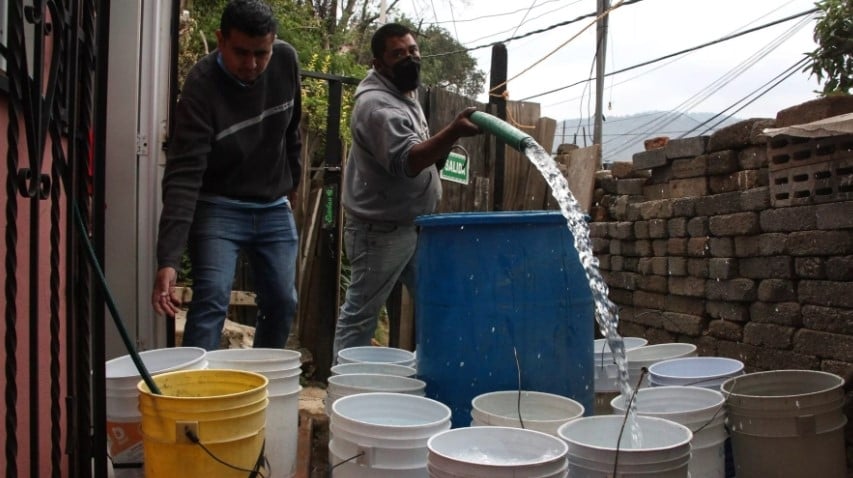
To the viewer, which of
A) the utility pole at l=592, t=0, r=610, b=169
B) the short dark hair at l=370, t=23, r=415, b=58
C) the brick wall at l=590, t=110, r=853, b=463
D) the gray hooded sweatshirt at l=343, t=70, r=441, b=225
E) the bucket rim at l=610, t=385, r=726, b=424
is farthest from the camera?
the utility pole at l=592, t=0, r=610, b=169

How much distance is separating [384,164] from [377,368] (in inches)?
37.4

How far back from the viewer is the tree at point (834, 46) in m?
5.50

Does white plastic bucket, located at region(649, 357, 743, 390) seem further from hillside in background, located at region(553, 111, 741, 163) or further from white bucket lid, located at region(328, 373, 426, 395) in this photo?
hillside in background, located at region(553, 111, 741, 163)

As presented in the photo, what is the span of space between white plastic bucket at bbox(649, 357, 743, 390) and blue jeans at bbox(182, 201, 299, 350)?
1427 millimetres

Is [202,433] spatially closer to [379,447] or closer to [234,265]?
[379,447]

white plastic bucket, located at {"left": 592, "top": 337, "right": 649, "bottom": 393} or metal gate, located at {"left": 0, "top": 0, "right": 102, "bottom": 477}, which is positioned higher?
metal gate, located at {"left": 0, "top": 0, "right": 102, "bottom": 477}

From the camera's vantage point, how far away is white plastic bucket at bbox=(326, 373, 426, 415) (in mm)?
2098

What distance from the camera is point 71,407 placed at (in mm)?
1601

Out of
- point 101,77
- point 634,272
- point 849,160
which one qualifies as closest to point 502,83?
point 634,272

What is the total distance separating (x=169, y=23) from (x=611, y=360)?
2.29 m

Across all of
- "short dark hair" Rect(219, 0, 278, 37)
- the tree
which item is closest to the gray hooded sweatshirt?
"short dark hair" Rect(219, 0, 278, 37)

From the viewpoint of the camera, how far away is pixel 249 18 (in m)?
2.53

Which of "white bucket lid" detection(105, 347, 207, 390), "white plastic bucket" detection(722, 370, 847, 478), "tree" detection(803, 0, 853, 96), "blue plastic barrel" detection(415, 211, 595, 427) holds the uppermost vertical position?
"tree" detection(803, 0, 853, 96)

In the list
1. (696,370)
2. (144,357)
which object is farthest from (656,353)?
(144,357)
